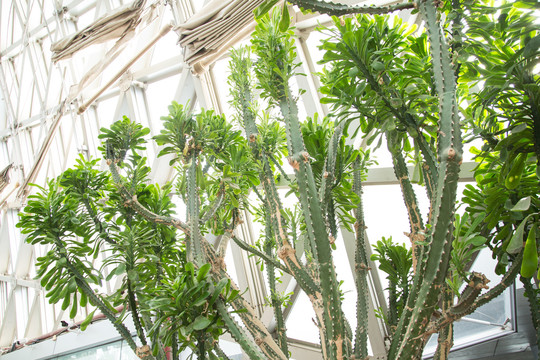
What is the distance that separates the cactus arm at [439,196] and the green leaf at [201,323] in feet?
2.35

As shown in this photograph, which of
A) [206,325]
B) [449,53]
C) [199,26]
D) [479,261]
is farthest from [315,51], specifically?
[206,325]

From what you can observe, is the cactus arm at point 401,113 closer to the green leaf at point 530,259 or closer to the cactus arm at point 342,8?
the cactus arm at point 342,8

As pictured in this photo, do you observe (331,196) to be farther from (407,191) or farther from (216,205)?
(216,205)

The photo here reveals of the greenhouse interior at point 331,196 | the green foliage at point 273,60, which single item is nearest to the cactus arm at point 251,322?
the greenhouse interior at point 331,196

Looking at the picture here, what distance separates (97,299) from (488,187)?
2019 millimetres

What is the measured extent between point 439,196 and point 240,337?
0.96 meters

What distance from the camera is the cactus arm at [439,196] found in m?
1.22

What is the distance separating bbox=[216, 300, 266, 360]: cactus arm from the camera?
5.51 feet

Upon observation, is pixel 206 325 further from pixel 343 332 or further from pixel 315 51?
pixel 315 51

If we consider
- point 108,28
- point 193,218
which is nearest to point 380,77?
point 193,218

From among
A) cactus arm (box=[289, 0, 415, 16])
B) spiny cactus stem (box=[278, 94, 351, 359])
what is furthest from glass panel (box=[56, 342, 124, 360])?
cactus arm (box=[289, 0, 415, 16])

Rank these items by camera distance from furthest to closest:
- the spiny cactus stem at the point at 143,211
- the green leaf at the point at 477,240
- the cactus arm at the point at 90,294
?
the cactus arm at the point at 90,294, the spiny cactus stem at the point at 143,211, the green leaf at the point at 477,240

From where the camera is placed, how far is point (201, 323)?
1.66 meters

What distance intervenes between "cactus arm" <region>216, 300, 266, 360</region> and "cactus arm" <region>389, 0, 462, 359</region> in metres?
0.58
